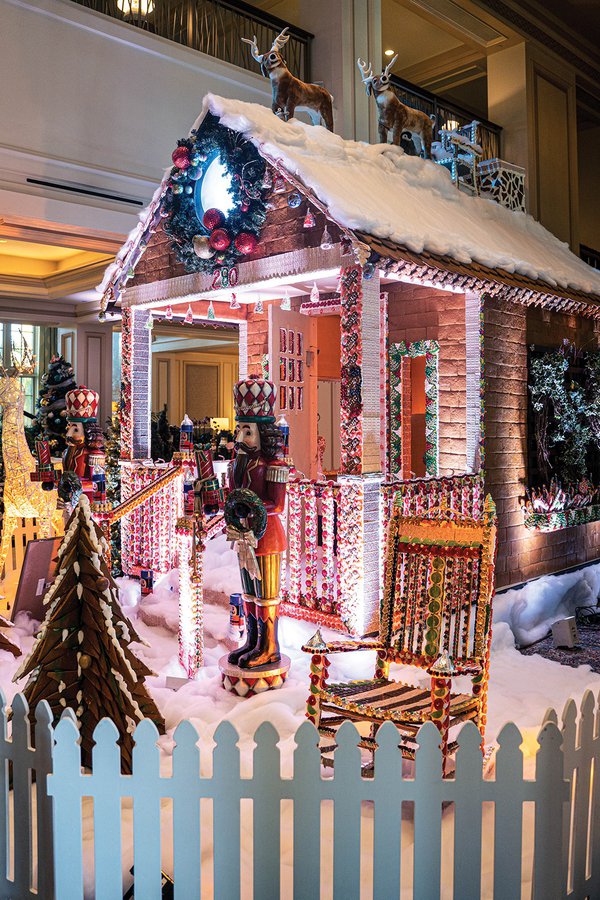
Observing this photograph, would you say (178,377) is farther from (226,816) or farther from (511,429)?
(226,816)

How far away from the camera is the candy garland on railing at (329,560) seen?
6.02m

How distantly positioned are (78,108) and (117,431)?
3725 millimetres

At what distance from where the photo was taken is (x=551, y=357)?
8156 millimetres

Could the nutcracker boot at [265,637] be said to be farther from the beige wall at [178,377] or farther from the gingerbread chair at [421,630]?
the beige wall at [178,377]

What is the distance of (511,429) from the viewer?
7.75m

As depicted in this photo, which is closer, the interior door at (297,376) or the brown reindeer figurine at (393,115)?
the brown reindeer figurine at (393,115)

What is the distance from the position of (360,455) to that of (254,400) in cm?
140

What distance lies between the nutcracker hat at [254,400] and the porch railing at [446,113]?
7.66 meters

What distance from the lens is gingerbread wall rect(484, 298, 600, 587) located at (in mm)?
7453

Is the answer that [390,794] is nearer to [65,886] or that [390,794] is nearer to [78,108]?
[65,886]

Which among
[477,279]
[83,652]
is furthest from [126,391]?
[83,652]

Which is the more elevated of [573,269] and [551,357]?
[573,269]

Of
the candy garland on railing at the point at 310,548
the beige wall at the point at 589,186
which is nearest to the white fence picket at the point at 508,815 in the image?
the candy garland on railing at the point at 310,548

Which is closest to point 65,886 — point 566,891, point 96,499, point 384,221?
point 566,891
